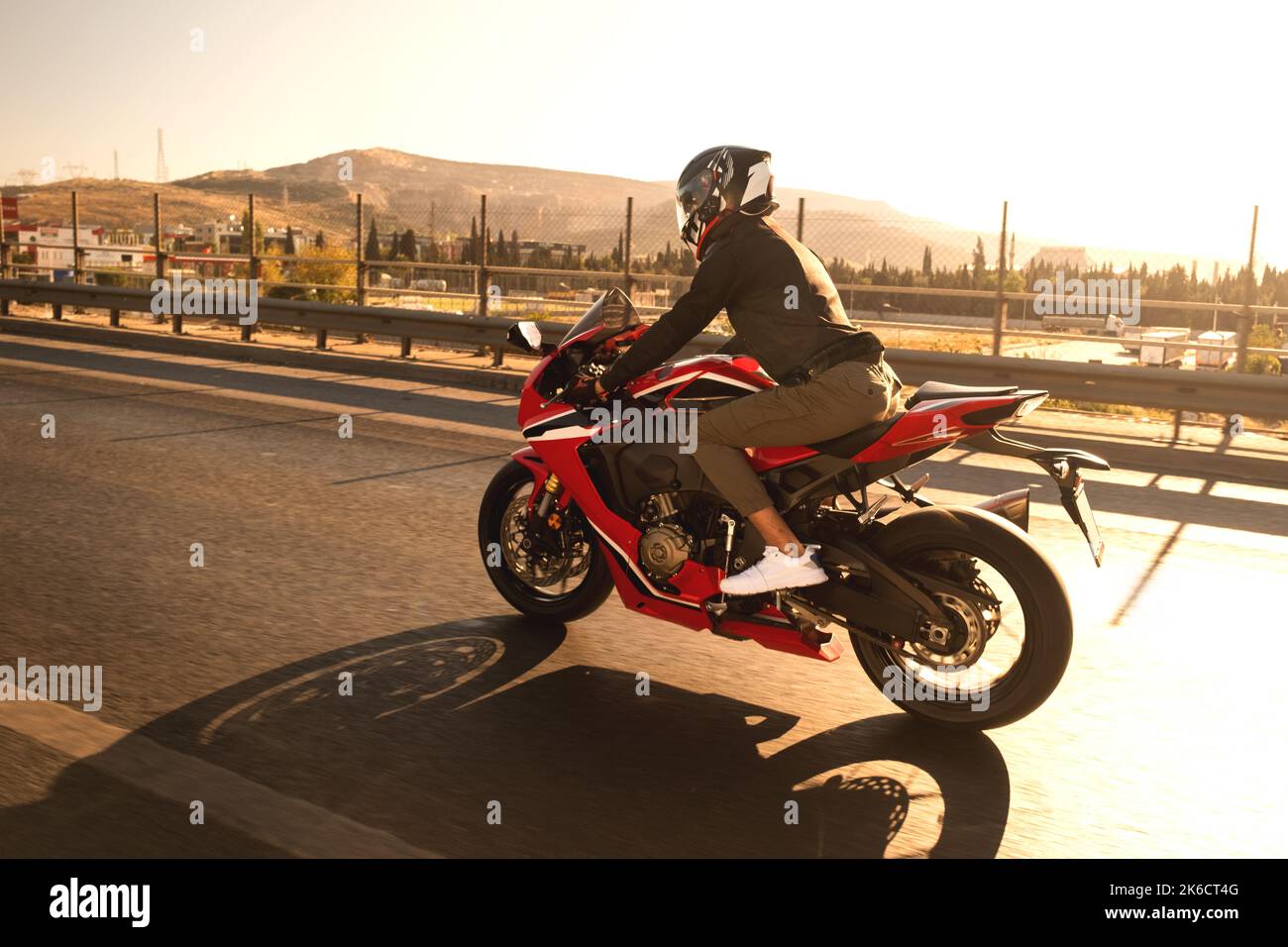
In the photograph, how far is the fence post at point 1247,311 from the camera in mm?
12672

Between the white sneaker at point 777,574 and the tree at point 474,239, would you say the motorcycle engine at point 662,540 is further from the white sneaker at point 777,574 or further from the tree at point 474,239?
the tree at point 474,239

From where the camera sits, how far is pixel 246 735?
4480 mm

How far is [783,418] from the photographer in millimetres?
4727

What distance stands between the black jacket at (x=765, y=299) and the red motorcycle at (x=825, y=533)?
168 mm

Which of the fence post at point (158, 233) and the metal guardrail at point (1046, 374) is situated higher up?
the fence post at point (158, 233)

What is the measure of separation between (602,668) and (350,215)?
649 inches

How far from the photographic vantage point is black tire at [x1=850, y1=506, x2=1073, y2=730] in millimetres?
4348

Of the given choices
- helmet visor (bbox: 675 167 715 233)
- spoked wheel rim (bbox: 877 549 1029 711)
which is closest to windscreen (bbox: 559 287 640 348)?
helmet visor (bbox: 675 167 715 233)

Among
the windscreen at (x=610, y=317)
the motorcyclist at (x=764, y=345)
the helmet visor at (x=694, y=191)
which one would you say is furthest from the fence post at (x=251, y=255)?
the motorcyclist at (x=764, y=345)

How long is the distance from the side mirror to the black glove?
242mm

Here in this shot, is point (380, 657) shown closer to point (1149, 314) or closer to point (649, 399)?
point (649, 399)

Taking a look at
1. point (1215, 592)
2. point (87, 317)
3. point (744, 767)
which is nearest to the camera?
point (744, 767)

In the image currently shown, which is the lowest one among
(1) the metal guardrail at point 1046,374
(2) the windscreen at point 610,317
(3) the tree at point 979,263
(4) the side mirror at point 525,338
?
(1) the metal guardrail at point 1046,374
